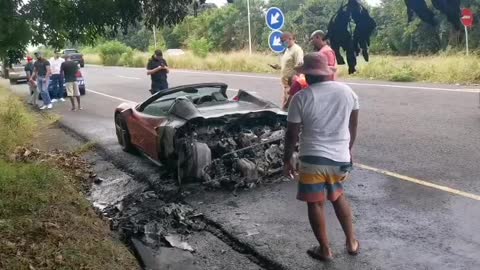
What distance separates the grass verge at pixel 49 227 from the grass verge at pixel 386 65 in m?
2.50

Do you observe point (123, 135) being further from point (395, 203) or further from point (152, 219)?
point (395, 203)

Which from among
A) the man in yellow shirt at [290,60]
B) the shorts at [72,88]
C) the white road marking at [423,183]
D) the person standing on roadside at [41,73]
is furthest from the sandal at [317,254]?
the person standing on roadside at [41,73]

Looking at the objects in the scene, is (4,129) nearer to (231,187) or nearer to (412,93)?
(231,187)

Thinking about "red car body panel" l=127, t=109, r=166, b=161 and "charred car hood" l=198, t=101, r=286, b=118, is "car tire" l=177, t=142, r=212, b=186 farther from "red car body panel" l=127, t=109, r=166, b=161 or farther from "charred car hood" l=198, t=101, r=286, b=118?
"red car body panel" l=127, t=109, r=166, b=161

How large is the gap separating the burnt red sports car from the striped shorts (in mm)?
2148

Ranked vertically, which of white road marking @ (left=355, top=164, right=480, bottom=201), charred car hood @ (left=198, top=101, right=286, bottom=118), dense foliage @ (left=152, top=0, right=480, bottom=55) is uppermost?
dense foliage @ (left=152, top=0, right=480, bottom=55)

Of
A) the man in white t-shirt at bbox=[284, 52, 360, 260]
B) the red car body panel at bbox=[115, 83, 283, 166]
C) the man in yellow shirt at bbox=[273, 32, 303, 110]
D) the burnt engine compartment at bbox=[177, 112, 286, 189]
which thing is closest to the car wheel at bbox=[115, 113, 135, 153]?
the red car body panel at bbox=[115, 83, 283, 166]

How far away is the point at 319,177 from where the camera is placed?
4.21 meters

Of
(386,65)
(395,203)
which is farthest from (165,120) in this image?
(386,65)

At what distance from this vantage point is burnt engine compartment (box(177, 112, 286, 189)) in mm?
6434

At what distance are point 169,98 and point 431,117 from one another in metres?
5.11

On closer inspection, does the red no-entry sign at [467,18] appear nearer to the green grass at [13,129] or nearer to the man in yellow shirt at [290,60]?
the man in yellow shirt at [290,60]

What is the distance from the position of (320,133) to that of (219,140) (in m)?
2.59

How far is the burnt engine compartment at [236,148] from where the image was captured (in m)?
6.43
